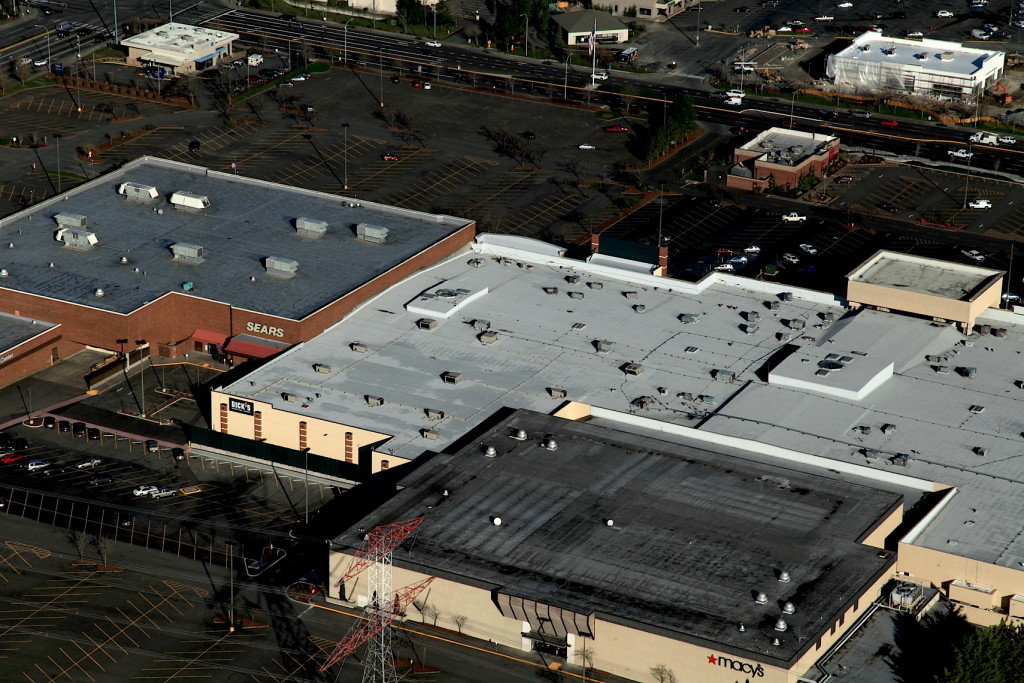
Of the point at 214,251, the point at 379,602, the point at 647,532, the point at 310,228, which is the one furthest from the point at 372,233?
the point at 379,602

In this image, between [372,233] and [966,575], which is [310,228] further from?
[966,575]

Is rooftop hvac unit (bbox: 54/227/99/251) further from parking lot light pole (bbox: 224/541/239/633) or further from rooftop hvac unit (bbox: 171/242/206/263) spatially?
parking lot light pole (bbox: 224/541/239/633)

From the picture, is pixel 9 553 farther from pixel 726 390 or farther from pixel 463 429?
pixel 726 390

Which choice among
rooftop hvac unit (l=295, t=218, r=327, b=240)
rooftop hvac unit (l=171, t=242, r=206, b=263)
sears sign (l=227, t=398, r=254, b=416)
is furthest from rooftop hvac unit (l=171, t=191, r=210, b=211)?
sears sign (l=227, t=398, r=254, b=416)

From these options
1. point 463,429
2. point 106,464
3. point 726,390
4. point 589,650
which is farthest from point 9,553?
point 726,390

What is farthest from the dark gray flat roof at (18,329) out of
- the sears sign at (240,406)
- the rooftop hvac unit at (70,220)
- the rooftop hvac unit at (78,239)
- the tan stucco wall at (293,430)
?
the sears sign at (240,406)
